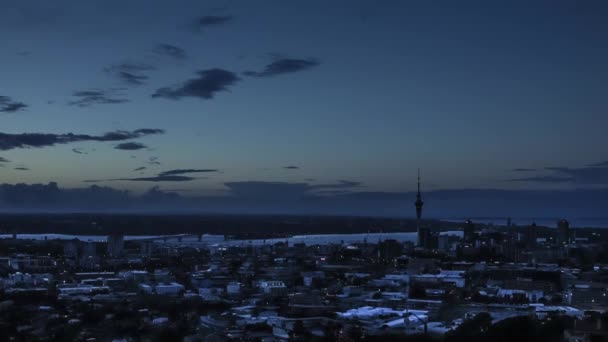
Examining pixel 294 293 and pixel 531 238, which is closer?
pixel 294 293

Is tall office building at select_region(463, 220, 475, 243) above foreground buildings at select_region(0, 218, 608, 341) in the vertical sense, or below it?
above

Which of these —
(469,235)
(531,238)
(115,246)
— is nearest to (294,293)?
(115,246)

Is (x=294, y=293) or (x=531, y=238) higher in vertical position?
(x=531, y=238)

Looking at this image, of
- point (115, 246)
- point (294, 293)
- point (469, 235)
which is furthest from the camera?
point (469, 235)

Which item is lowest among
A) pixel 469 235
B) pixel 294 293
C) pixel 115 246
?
pixel 294 293

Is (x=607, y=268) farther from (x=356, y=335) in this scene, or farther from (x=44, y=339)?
(x=44, y=339)

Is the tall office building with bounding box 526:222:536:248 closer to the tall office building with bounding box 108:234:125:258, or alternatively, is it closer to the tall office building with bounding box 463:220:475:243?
the tall office building with bounding box 463:220:475:243

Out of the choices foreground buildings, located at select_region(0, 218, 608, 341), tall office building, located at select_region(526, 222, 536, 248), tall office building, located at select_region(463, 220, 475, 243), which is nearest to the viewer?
foreground buildings, located at select_region(0, 218, 608, 341)

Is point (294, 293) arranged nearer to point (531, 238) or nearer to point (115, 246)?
point (115, 246)

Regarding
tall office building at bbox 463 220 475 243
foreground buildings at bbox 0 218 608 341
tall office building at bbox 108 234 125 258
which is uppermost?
tall office building at bbox 463 220 475 243

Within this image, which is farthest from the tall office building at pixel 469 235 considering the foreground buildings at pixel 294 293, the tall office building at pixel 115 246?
the tall office building at pixel 115 246

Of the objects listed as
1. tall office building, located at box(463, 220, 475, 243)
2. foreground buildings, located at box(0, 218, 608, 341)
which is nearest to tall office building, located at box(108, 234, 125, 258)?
foreground buildings, located at box(0, 218, 608, 341)

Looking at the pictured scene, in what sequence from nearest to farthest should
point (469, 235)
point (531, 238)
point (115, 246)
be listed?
point (115, 246) < point (531, 238) < point (469, 235)
